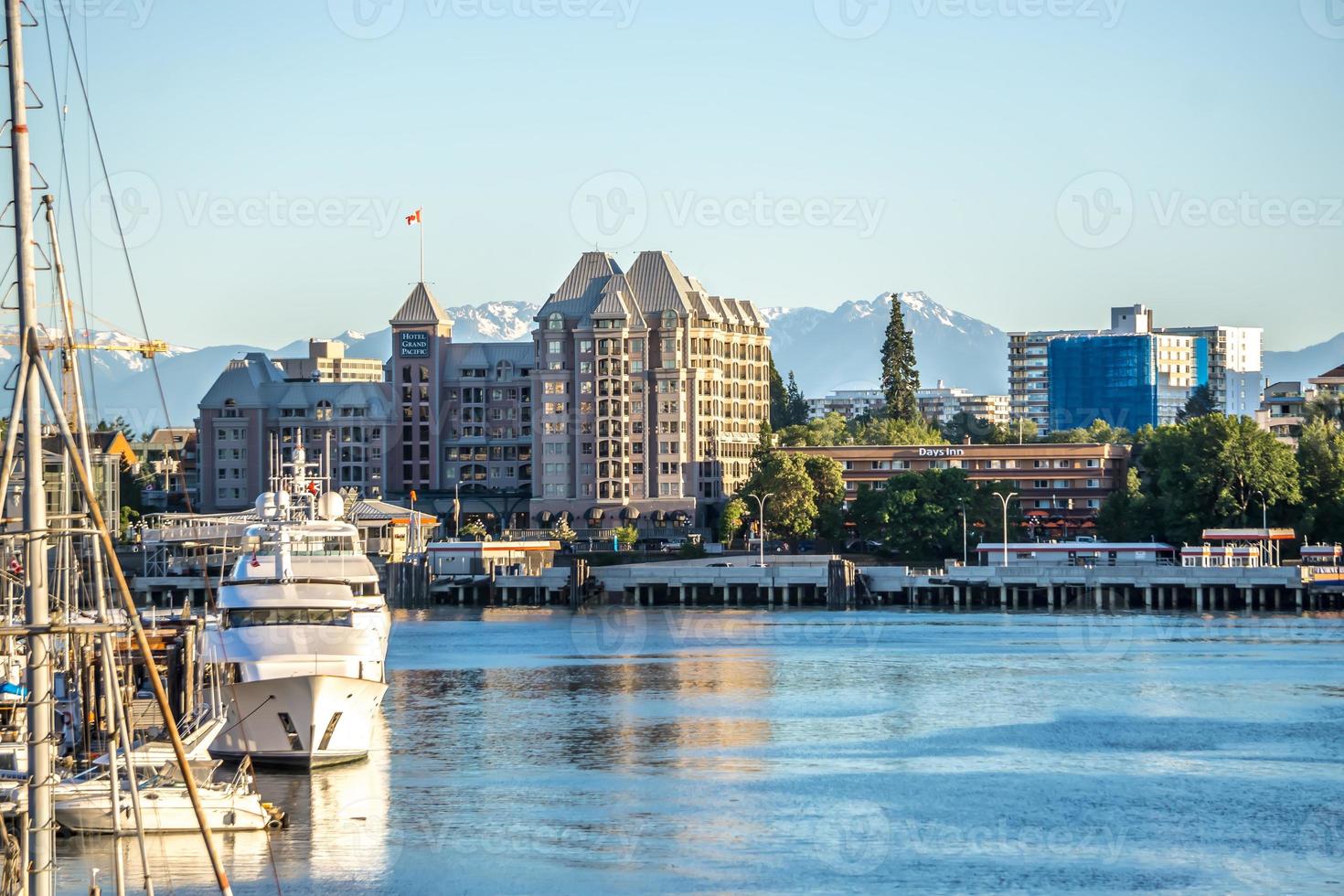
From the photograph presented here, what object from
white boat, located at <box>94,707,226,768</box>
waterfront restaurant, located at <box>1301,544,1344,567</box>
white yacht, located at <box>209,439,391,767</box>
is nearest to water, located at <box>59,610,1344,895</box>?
white yacht, located at <box>209,439,391,767</box>

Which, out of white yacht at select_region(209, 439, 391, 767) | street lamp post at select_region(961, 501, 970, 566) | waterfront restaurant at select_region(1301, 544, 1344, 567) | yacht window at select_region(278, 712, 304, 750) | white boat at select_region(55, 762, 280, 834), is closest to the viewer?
white boat at select_region(55, 762, 280, 834)

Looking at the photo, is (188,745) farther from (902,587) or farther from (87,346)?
(902,587)

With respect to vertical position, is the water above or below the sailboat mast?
below

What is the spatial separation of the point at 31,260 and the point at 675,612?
13115 centimetres

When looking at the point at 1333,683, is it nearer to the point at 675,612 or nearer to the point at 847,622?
the point at 847,622

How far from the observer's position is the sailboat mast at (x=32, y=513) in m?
27.5

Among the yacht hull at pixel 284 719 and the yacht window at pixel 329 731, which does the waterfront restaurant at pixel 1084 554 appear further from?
the yacht hull at pixel 284 719

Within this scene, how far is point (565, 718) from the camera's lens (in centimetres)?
8112

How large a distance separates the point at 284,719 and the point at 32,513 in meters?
35.1

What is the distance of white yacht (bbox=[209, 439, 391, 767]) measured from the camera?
203 feet

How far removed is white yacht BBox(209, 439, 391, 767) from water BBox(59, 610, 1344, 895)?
57.4 inches

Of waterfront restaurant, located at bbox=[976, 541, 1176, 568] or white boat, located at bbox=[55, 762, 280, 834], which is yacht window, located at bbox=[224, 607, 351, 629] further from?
waterfront restaurant, located at bbox=[976, 541, 1176, 568]

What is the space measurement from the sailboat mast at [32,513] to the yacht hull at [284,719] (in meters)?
33.2

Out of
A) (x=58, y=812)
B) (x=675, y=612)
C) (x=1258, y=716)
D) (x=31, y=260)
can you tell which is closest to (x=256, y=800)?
(x=58, y=812)
